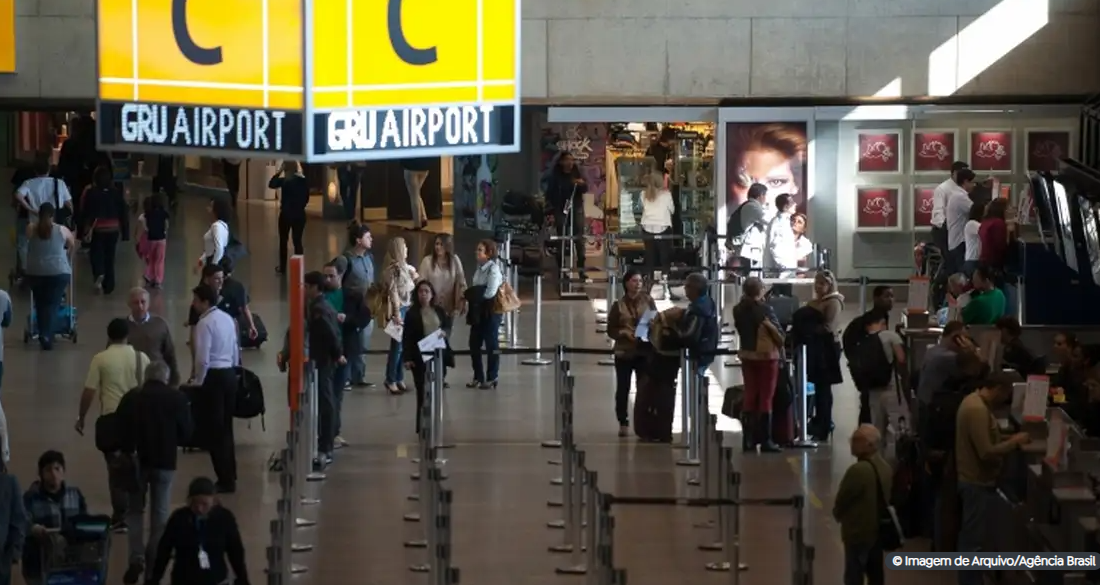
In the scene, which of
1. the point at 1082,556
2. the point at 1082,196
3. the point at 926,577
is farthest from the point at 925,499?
the point at 1082,196

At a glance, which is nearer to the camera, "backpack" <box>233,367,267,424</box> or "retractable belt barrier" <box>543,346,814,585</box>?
"retractable belt barrier" <box>543,346,814,585</box>

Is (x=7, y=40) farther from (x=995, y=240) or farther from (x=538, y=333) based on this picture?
(x=995, y=240)

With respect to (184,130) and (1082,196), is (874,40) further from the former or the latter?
(184,130)

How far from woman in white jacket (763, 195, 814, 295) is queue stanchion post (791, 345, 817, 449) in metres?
4.74

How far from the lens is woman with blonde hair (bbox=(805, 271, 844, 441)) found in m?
18.5

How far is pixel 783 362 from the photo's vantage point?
1833cm

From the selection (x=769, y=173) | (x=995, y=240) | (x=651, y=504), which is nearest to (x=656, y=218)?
(x=769, y=173)

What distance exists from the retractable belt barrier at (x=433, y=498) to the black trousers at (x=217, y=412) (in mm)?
1468

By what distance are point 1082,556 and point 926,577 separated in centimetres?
247

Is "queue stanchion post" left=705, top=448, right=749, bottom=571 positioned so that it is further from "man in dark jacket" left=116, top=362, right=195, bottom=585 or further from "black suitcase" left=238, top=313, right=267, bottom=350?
"black suitcase" left=238, top=313, right=267, bottom=350

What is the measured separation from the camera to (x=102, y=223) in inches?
1053

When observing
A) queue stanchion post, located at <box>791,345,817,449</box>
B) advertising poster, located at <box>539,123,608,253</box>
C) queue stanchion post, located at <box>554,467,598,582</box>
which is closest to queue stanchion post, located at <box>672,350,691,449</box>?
queue stanchion post, located at <box>791,345,817,449</box>

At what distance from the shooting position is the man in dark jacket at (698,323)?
18.8 m

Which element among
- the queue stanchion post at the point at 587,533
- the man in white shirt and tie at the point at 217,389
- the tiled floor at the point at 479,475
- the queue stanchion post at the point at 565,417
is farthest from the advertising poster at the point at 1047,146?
the man in white shirt and tie at the point at 217,389
